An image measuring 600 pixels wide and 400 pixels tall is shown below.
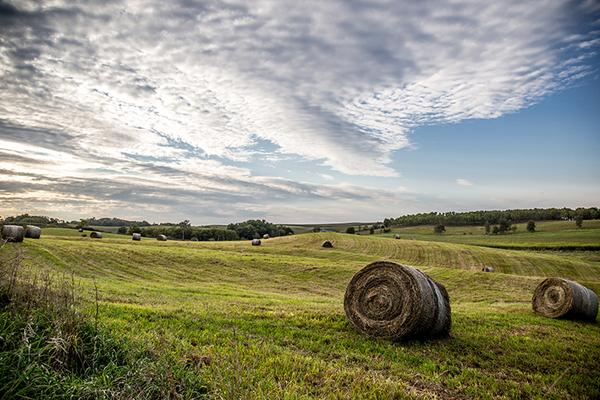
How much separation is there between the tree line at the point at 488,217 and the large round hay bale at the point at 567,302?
254 feet

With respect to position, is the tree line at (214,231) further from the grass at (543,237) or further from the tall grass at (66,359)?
the tall grass at (66,359)

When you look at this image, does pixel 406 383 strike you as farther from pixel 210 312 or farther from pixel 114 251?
pixel 114 251

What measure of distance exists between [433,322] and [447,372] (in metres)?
2.61

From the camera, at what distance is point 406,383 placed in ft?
21.0

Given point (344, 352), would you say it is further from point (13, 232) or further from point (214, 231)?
point (214, 231)

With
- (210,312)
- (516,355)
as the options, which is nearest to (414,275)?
(516,355)

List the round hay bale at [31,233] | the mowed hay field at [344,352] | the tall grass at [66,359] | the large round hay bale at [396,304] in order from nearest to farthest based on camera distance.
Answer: the tall grass at [66,359]
the mowed hay field at [344,352]
the large round hay bale at [396,304]
the round hay bale at [31,233]

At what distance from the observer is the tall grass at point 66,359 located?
390 centimetres

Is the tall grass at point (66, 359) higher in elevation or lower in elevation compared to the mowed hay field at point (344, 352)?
higher

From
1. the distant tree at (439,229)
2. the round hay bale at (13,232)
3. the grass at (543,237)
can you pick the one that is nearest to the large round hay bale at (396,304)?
the round hay bale at (13,232)

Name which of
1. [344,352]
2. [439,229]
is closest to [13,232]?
[344,352]

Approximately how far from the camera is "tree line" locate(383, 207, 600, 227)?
301 ft

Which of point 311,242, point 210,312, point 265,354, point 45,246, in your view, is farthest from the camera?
point 311,242

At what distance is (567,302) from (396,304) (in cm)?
953
